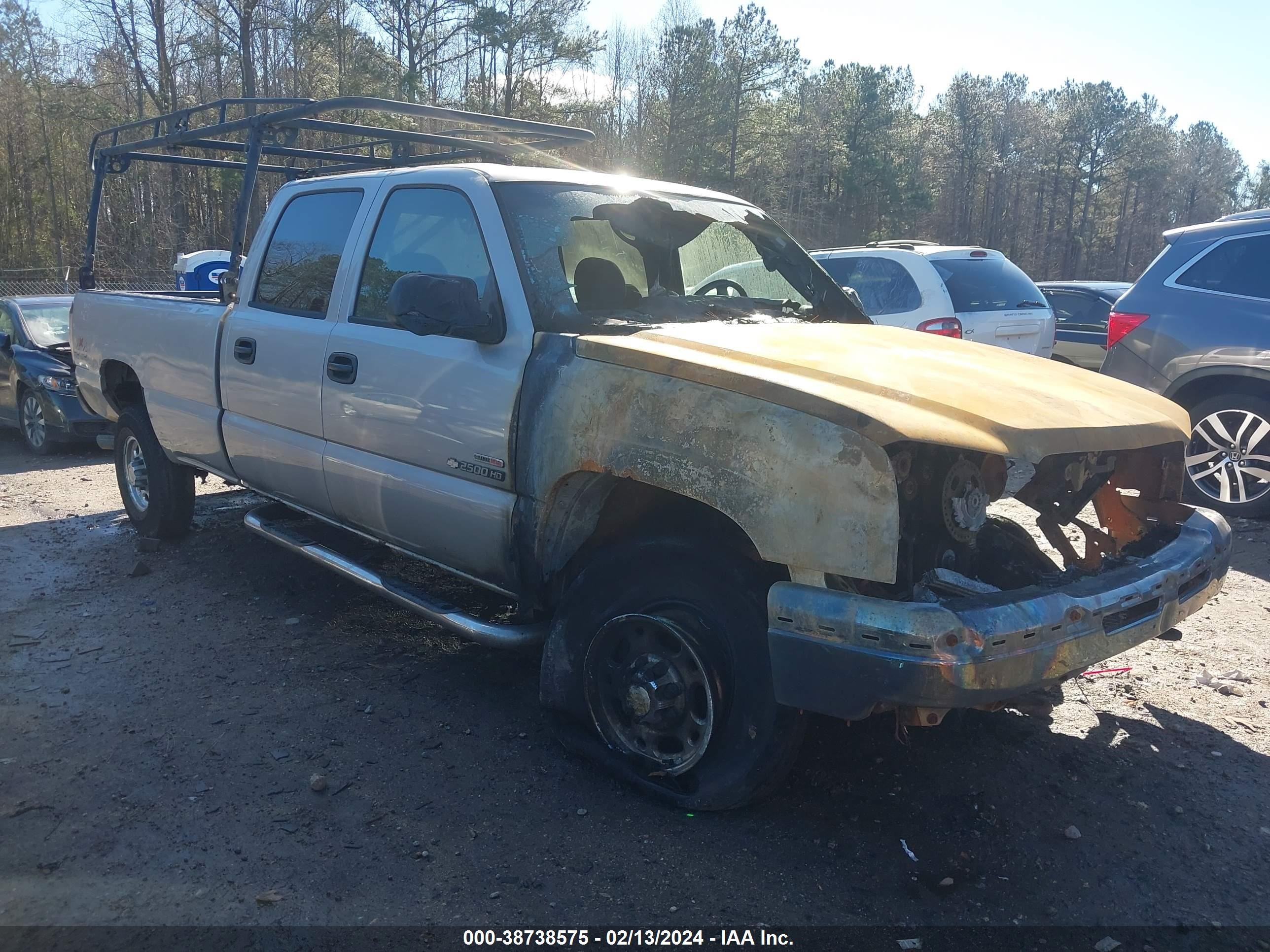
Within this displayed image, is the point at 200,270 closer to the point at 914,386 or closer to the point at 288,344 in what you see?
the point at 288,344

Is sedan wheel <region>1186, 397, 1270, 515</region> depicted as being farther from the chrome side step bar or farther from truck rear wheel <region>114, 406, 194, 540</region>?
truck rear wheel <region>114, 406, 194, 540</region>

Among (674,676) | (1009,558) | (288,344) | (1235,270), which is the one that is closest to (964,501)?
(1009,558)

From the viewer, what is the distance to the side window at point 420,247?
3734 millimetres

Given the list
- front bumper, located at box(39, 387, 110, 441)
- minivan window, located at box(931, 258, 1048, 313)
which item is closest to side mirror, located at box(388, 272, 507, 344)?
minivan window, located at box(931, 258, 1048, 313)

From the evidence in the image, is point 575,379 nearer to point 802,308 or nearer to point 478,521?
point 478,521

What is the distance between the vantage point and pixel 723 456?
9.06ft

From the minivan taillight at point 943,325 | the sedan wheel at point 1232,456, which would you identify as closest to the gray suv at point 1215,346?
the sedan wheel at point 1232,456

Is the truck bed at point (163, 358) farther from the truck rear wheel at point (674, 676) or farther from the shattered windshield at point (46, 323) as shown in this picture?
the shattered windshield at point (46, 323)

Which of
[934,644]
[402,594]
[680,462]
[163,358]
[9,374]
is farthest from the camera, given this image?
[9,374]

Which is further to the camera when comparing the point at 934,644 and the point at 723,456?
the point at 723,456

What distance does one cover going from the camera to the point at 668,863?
2.82 meters

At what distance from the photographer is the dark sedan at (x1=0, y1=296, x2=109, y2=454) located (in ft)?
30.6

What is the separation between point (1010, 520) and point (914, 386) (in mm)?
982

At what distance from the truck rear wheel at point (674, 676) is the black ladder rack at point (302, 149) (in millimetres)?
2669
